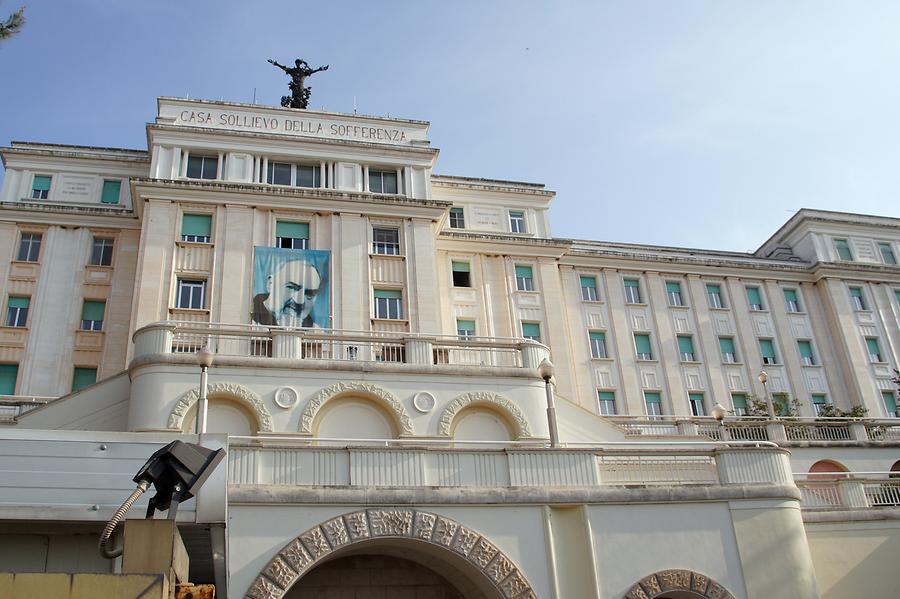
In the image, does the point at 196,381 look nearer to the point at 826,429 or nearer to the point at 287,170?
the point at 287,170

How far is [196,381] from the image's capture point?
2309cm

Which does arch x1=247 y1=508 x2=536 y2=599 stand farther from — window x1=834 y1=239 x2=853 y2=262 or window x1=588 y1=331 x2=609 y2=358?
window x1=834 y1=239 x2=853 y2=262

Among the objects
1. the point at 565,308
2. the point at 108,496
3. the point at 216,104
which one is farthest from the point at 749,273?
the point at 108,496

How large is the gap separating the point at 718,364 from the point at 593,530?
25.5 meters

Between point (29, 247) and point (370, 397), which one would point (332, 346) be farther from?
point (29, 247)

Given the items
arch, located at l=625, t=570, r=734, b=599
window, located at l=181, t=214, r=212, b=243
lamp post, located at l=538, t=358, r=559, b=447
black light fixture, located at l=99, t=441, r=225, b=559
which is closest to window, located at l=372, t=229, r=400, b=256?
window, located at l=181, t=214, r=212, b=243

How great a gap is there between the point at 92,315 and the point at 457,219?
1649 centimetres

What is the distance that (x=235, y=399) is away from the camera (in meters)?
23.1

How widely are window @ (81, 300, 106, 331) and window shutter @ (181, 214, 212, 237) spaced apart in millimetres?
4751

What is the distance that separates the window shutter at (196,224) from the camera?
110ft

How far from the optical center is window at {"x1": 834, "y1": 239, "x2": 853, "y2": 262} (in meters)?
47.0

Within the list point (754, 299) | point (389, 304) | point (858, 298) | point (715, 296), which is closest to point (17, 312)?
point (389, 304)

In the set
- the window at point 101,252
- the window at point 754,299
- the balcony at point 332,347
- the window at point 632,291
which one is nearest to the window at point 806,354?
the window at point 754,299

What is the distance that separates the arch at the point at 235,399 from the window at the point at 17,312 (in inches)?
559
